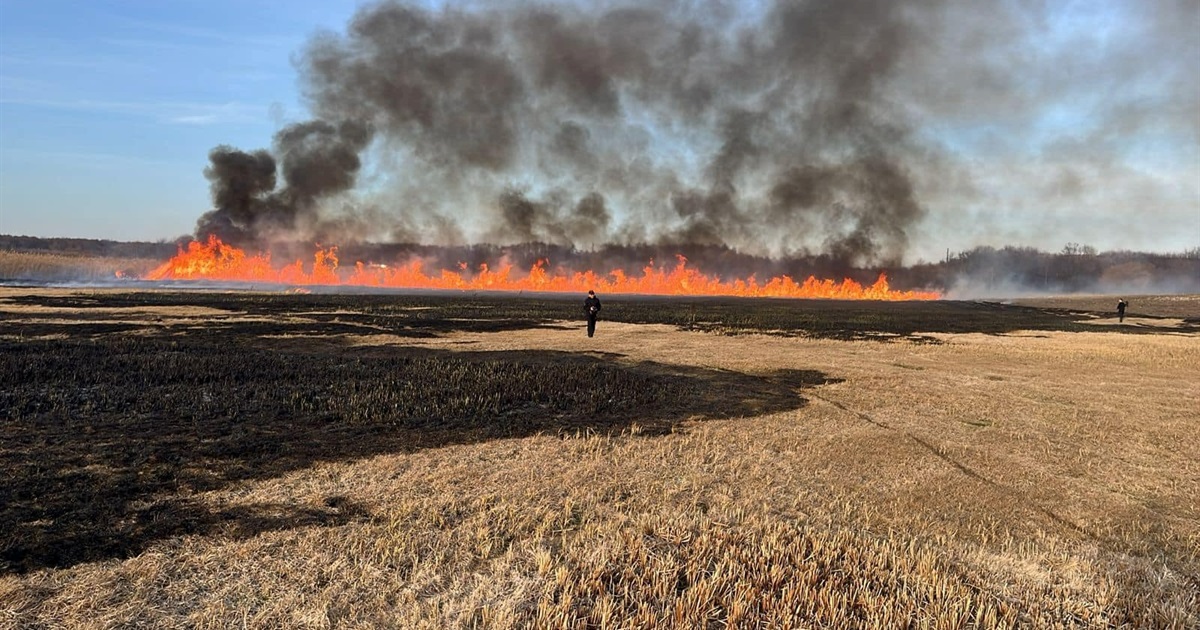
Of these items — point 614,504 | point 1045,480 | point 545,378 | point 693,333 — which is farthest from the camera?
point 693,333

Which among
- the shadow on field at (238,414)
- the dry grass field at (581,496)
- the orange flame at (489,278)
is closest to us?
the dry grass field at (581,496)

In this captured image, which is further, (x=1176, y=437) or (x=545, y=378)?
(x=545, y=378)

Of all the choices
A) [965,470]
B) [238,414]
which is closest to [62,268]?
[238,414]

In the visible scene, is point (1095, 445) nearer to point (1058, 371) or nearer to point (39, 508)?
point (1058, 371)

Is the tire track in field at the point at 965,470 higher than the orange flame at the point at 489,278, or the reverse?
the orange flame at the point at 489,278

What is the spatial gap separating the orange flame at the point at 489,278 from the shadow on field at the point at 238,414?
89982 millimetres

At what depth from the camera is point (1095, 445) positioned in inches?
501

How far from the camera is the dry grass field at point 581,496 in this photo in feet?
19.9

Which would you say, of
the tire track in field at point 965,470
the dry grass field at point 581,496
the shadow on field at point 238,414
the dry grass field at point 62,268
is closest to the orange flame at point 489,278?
the dry grass field at point 62,268

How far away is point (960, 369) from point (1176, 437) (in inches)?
401

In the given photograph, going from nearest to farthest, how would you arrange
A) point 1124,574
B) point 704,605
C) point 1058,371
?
point 704,605, point 1124,574, point 1058,371

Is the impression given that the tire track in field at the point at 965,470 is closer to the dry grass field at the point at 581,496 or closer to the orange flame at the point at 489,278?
the dry grass field at the point at 581,496

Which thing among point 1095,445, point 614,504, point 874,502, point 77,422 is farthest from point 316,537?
point 1095,445

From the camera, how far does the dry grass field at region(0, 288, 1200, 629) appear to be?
607 cm
